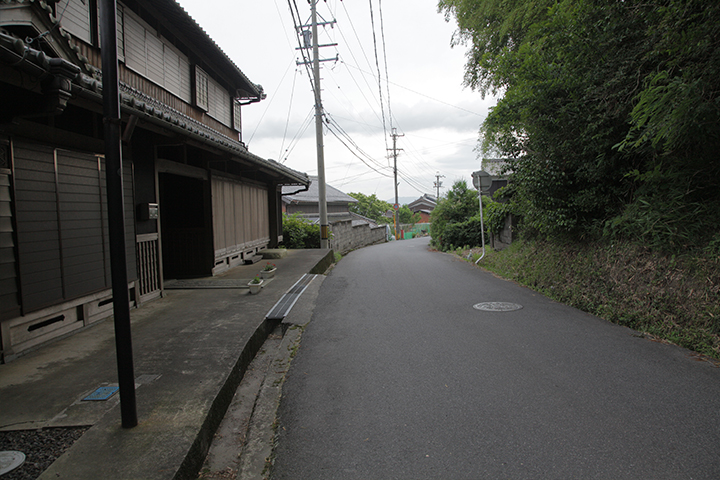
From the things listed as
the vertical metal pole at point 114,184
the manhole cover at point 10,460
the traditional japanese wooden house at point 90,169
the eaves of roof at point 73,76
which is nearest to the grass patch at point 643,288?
the vertical metal pole at point 114,184

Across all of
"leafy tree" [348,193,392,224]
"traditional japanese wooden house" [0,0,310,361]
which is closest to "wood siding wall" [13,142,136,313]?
"traditional japanese wooden house" [0,0,310,361]

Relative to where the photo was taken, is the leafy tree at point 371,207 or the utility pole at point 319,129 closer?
the utility pole at point 319,129

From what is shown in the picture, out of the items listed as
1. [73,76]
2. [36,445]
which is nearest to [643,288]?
[36,445]

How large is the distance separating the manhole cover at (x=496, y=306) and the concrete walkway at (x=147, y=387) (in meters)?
3.59

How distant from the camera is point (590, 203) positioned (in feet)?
24.6

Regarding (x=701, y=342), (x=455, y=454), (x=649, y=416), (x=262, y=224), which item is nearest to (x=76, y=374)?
(x=455, y=454)

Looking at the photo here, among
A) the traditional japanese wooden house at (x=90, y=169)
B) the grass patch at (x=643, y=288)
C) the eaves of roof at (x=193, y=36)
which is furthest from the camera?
the eaves of roof at (x=193, y=36)

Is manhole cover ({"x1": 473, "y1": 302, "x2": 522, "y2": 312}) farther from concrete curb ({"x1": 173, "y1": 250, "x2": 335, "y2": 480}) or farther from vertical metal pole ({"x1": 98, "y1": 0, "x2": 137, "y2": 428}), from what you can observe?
vertical metal pole ({"x1": 98, "y1": 0, "x2": 137, "y2": 428})

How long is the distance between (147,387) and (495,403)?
10.0 ft

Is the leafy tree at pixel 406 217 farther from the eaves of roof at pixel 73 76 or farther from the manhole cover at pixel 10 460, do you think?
the manhole cover at pixel 10 460

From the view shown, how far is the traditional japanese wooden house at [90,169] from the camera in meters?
3.83

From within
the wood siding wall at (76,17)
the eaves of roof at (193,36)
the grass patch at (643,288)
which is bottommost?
the grass patch at (643,288)

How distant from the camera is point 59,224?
503cm

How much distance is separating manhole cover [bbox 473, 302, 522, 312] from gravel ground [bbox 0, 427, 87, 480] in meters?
5.96
